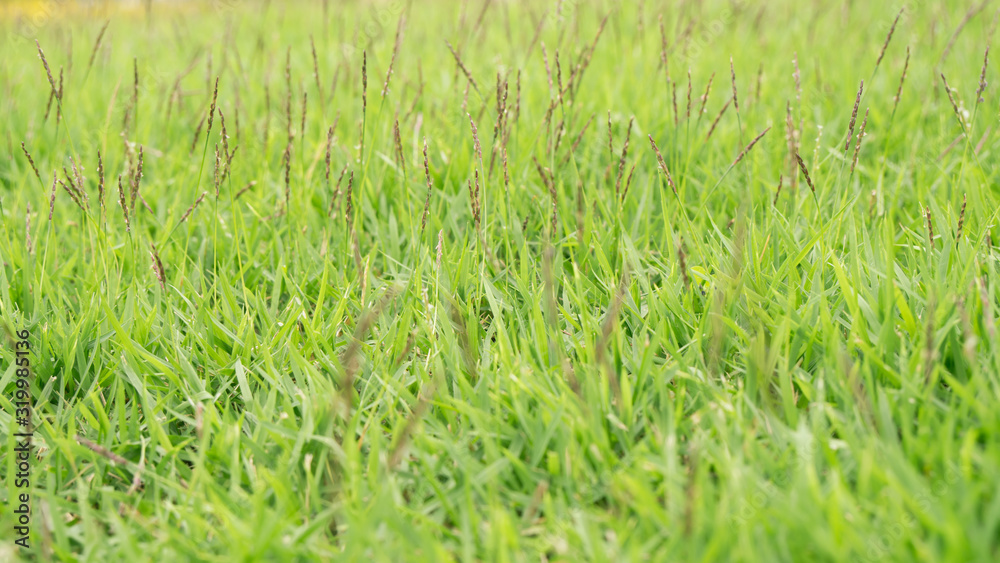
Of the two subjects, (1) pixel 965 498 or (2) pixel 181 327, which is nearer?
(1) pixel 965 498

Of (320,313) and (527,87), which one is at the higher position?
(527,87)

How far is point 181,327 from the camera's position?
1.96 metres

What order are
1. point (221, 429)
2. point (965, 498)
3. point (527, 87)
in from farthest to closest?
point (527, 87)
point (221, 429)
point (965, 498)

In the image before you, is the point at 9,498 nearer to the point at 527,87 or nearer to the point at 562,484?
the point at 562,484

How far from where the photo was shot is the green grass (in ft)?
4.06

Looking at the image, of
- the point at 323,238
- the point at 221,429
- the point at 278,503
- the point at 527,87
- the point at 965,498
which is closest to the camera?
the point at 965,498

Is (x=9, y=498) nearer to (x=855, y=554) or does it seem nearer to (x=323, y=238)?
(x=323, y=238)

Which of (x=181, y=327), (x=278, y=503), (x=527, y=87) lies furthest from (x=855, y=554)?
(x=527, y=87)

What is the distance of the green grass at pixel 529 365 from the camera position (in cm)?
124

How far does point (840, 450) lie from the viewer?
136 centimetres

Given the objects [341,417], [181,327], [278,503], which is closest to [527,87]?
[181,327]

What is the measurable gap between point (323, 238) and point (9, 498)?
3.92 feet

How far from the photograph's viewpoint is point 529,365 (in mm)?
1644

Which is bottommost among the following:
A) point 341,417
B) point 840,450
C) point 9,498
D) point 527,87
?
point 9,498
